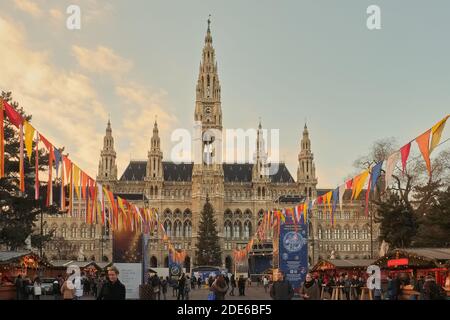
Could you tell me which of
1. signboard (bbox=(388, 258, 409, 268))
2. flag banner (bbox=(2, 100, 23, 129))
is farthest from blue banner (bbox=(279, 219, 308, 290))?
flag banner (bbox=(2, 100, 23, 129))

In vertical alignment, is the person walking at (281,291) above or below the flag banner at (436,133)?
below

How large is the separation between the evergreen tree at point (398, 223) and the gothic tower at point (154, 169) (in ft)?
249

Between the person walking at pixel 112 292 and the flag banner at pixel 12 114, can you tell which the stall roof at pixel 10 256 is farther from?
the person walking at pixel 112 292

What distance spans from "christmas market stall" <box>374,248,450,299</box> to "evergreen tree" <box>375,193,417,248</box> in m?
15.9

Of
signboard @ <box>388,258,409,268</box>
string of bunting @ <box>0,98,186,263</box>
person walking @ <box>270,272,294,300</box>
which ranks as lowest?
signboard @ <box>388,258,409,268</box>

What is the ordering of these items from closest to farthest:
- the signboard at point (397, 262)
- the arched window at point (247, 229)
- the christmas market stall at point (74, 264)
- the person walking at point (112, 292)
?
the person walking at point (112, 292) < the signboard at point (397, 262) < the christmas market stall at point (74, 264) < the arched window at point (247, 229)

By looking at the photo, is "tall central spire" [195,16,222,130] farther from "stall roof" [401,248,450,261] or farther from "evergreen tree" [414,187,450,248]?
"stall roof" [401,248,450,261]

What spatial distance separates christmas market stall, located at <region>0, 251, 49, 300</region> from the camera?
2906 cm

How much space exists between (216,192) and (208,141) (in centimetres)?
1081

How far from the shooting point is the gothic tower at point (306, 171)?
413 ft

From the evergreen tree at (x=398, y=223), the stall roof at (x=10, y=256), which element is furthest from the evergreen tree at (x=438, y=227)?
the stall roof at (x=10, y=256)

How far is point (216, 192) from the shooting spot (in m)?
120

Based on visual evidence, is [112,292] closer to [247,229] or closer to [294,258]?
[294,258]

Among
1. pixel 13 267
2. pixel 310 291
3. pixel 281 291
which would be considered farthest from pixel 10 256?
pixel 281 291
